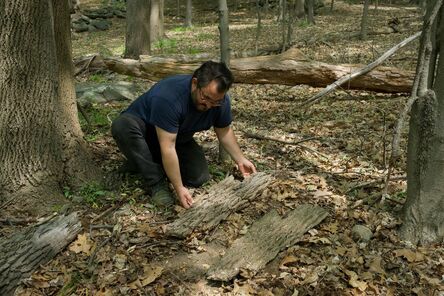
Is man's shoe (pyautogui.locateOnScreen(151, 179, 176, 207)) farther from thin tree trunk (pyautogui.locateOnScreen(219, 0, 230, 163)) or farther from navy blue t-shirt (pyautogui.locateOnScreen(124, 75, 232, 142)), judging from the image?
thin tree trunk (pyautogui.locateOnScreen(219, 0, 230, 163))

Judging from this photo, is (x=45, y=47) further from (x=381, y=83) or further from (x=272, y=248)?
(x=381, y=83)

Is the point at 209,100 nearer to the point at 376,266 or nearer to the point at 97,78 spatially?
the point at 376,266

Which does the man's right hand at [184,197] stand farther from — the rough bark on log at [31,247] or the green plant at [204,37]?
the green plant at [204,37]

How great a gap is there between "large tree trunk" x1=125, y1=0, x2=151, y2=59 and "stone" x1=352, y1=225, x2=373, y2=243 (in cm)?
835

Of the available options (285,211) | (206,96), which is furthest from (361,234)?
(206,96)

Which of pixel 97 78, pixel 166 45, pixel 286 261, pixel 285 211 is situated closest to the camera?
pixel 286 261

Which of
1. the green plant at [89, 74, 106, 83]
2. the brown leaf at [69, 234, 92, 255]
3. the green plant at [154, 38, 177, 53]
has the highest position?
the green plant at [154, 38, 177, 53]

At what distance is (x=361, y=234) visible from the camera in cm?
362

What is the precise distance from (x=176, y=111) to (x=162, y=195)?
863mm

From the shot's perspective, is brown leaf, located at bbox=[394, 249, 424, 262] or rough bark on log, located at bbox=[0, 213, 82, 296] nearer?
rough bark on log, located at bbox=[0, 213, 82, 296]

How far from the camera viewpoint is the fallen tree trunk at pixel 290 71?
7000 mm

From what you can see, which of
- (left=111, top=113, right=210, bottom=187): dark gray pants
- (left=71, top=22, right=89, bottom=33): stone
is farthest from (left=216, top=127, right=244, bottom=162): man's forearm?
(left=71, top=22, right=89, bottom=33): stone

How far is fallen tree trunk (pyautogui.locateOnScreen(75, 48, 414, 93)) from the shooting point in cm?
700

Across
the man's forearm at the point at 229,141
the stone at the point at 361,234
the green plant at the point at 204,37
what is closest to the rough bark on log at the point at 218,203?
the man's forearm at the point at 229,141
